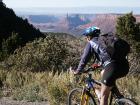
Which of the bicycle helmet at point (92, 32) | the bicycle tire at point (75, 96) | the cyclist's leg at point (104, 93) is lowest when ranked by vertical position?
the bicycle tire at point (75, 96)

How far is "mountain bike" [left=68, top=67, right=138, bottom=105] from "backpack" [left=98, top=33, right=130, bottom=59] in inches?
20.6

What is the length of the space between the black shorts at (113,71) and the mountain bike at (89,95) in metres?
0.22

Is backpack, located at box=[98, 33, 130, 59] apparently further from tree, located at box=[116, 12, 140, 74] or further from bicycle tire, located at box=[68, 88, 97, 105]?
tree, located at box=[116, 12, 140, 74]

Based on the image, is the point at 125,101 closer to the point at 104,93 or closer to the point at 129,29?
the point at 104,93

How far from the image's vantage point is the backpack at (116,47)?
6.86m

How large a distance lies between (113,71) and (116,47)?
0.35 metres

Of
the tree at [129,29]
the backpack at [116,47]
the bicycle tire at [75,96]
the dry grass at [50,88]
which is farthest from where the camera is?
the tree at [129,29]

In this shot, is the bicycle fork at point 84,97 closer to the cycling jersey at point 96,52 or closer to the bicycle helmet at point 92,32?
the cycling jersey at point 96,52

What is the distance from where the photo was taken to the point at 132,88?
33.2 ft

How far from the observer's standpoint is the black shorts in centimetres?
688

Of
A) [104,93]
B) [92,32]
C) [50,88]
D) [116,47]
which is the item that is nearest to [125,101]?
[104,93]

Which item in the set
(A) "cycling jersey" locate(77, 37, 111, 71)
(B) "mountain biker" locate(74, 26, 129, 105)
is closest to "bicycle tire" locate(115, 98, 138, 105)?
(B) "mountain biker" locate(74, 26, 129, 105)

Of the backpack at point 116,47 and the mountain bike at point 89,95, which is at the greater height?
the backpack at point 116,47

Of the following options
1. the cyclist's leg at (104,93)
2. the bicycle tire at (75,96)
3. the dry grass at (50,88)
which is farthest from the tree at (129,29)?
the cyclist's leg at (104,93)
